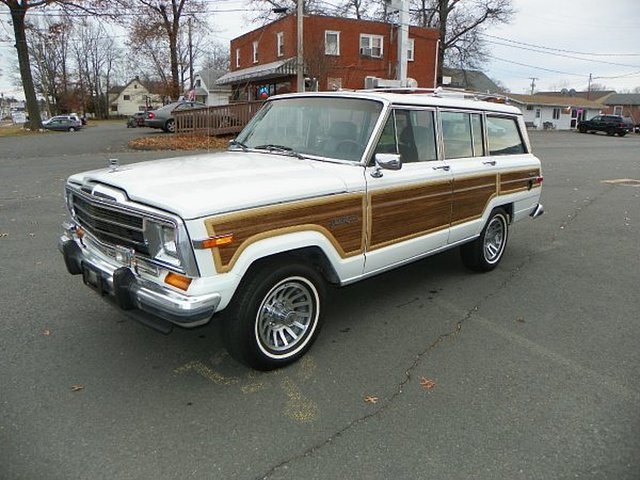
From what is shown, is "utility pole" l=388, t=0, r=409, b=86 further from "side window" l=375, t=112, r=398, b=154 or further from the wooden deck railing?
"side window" l=375, t=112, r=398, b=154

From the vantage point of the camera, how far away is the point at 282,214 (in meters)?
3.31

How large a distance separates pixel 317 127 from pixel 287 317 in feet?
5.77

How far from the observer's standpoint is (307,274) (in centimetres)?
358

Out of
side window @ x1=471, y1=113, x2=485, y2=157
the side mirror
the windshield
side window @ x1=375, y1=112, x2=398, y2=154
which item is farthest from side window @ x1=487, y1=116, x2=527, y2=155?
the side mirror

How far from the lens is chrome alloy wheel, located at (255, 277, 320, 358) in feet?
11.4

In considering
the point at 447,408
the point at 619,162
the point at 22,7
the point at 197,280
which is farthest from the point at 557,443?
the point at 22,7

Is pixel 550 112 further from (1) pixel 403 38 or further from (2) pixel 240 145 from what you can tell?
(2) pixel 240 145

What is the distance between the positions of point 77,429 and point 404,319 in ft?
8.97

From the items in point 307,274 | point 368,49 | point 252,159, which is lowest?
point 307,274

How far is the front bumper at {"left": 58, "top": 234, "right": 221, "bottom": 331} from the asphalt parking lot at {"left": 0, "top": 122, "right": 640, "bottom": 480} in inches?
23.3

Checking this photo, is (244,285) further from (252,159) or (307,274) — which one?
(252,159)

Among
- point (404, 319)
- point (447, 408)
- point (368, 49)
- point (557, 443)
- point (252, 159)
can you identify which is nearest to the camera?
A: point (557, 443)

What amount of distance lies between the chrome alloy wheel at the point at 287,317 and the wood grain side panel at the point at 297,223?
0.39 m

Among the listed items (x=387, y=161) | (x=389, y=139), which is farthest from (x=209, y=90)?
(x=387, y=161)
